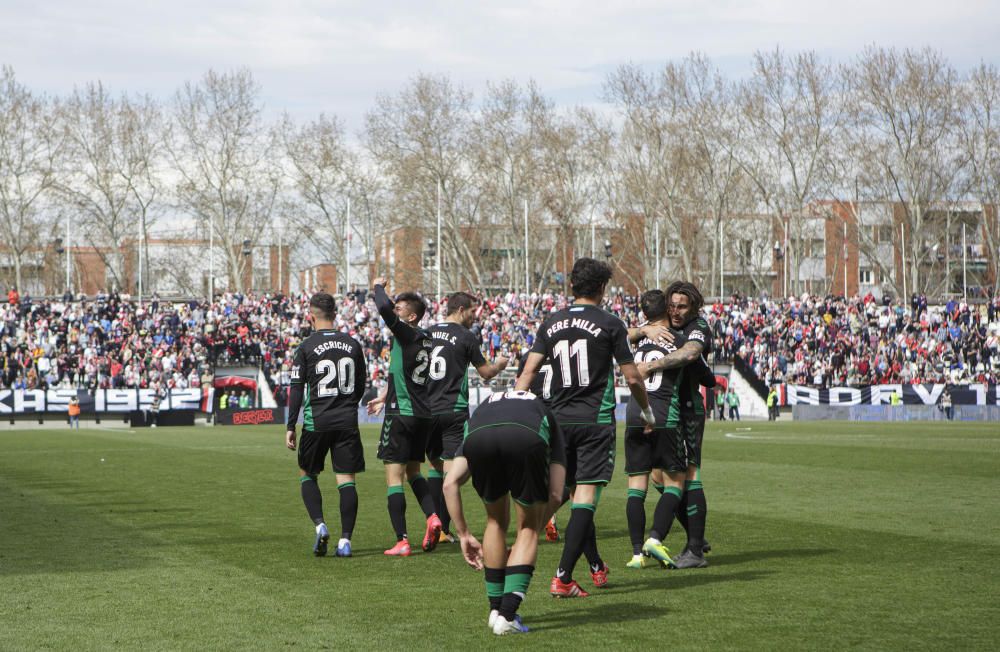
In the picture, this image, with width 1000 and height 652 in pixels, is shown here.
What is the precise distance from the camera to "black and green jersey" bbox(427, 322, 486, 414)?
10461mm

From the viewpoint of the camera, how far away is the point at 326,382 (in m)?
10.4

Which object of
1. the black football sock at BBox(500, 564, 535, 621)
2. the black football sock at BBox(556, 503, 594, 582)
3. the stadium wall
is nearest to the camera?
the black football sock at BBox(500, 564, 535, 621)

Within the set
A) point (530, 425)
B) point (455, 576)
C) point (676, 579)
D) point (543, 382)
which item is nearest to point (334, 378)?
point (455, 576)

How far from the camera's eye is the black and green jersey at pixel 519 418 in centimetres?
680

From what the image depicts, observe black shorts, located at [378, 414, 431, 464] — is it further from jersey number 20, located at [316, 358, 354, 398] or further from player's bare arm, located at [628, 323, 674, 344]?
player's bare arm, located at [628, 323, 674, 344]

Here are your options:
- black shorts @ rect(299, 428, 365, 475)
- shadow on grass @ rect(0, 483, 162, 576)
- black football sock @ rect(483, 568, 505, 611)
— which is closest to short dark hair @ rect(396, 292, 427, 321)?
black shorts @ rect(299, 428, 365, 475)

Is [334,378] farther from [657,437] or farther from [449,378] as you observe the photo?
[657,437]

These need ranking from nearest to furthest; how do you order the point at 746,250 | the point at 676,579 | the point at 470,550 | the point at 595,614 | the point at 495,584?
the point at 495,584, the point at 595,614, the point at 470,550, the point at 676,579, the point at 746,250

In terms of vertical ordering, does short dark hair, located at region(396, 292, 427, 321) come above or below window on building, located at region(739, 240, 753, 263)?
below

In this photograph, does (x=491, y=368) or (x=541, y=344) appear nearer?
(x=541, y=344)

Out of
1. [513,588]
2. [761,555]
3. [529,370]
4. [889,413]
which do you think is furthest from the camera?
[889,413]

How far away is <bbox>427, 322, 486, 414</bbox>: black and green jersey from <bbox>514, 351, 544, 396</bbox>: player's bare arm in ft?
8.15

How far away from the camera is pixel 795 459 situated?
21969mm

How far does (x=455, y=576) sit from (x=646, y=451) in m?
1.71
